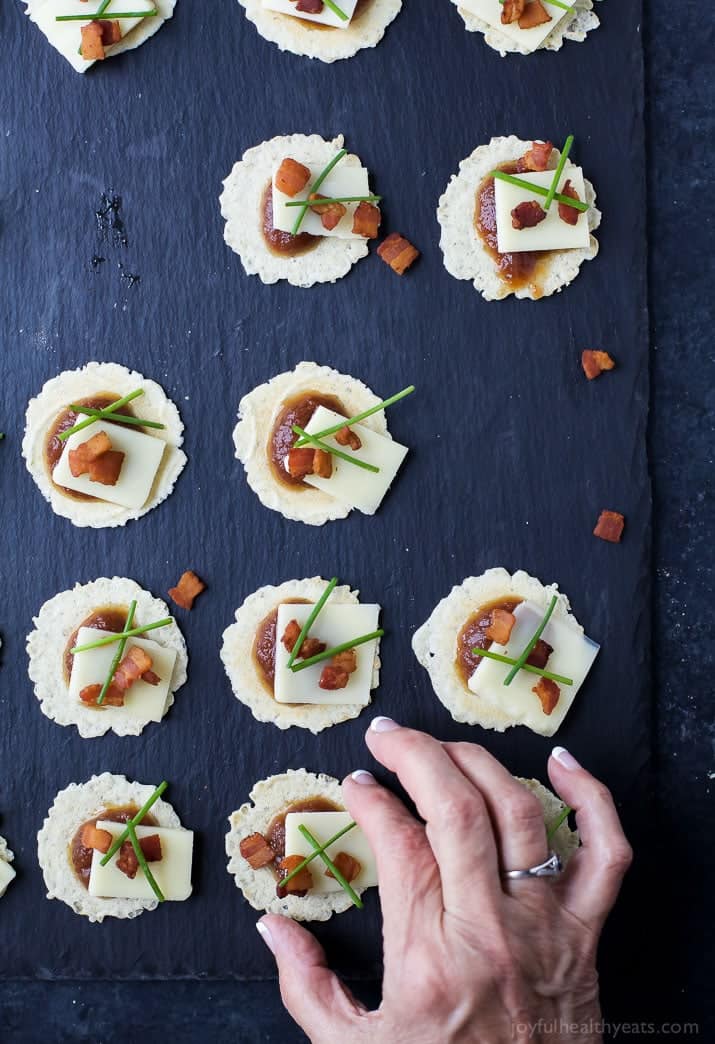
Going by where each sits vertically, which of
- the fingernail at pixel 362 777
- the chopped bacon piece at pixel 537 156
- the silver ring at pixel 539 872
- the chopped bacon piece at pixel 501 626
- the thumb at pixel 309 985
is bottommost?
the thumb at pixel 309 985

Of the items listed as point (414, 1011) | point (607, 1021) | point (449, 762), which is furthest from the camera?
point (607, 1021)

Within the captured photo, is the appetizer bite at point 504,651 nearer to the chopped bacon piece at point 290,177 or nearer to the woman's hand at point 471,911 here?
the woman's hand at point 471,911

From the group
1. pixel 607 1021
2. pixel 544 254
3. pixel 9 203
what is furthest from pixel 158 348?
pixel 607 1021

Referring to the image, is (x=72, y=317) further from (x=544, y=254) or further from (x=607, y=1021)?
(x=607, y=1021)

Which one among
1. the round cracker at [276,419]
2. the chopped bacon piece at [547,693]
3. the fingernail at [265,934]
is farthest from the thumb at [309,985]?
the round cracker at [276,419]

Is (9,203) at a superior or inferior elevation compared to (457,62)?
inferior

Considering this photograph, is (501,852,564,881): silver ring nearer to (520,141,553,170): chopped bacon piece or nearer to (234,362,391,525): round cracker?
(234,362,391,525): round cracker
